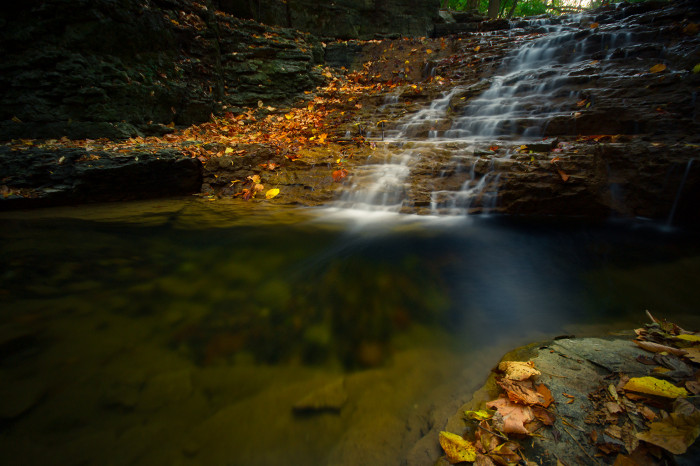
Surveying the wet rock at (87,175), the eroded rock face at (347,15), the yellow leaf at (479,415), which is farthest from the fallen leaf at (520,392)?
the eroded rock face at (347,15)

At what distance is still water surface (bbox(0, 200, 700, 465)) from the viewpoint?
1.32 meters

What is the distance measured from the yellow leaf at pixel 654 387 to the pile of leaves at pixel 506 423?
370 millimetres

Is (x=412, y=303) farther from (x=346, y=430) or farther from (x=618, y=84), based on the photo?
(x=618, y=84)

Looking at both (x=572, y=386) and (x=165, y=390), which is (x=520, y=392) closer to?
(x=572, y=386)

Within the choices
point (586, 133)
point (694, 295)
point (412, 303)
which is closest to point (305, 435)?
point (412, 303)

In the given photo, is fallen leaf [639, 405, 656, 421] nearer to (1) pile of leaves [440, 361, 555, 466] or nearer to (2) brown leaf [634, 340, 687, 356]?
(1) pile of leaves [440, 361, 555, 466]

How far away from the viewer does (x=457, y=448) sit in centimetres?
118

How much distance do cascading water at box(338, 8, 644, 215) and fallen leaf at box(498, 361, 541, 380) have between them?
297 centimetres

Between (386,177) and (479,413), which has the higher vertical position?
(386,177)

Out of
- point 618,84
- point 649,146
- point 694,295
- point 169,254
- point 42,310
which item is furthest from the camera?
point 618,84

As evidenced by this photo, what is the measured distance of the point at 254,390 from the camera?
1.57 metres

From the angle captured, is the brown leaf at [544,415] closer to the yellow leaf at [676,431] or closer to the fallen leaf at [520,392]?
the fallen leaf at [520,392]

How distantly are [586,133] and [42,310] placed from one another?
305 inches

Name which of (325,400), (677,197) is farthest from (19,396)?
(677,197)
